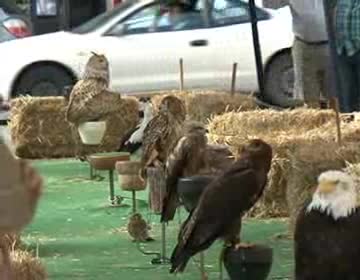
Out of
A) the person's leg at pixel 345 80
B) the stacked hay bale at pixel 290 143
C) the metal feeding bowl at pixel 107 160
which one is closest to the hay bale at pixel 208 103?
the person's leg at pixel 345 80

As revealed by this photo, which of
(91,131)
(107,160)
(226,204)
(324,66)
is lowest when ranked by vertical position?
(91,131)

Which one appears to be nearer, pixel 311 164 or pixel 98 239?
pixel 311 164

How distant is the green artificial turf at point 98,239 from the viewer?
7.21 metres

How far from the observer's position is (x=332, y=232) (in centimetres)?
487

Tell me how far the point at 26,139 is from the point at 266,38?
451 centimetres

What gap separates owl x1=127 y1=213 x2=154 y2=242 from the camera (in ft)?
26.5

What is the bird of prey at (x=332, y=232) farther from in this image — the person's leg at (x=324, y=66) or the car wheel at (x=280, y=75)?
the car wheel at (x=280, y=75)

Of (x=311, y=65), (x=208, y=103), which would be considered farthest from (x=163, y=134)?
(x=208, y=103)

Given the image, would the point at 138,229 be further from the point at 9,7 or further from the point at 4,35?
the point at 9,7

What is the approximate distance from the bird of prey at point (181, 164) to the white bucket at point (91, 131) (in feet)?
15.5

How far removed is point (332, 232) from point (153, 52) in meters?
11.6

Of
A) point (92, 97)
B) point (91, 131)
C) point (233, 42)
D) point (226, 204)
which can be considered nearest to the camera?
point (226, 204)

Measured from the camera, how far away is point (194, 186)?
6.08 meters

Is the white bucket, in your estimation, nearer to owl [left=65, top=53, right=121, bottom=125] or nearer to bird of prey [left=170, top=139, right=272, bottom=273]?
owl [left=65, top=53, right=121, bottom=125]
